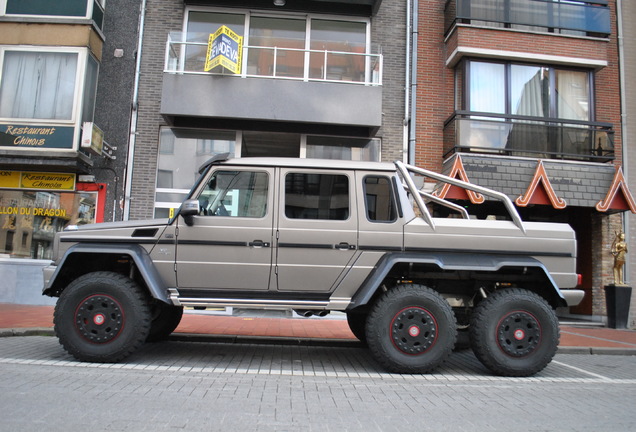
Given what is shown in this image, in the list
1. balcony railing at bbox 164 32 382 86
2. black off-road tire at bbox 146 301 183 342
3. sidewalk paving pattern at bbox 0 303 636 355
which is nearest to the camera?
black off-road tire at bbox 146 301 183 342

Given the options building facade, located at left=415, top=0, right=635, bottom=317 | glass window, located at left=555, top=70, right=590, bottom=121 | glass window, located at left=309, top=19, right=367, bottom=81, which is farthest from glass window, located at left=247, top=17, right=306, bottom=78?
glass window, located at left=555, top=70, right=590, bottom=121

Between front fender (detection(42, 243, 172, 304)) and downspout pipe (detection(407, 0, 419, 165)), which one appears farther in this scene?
downspout pipe (detection(407, 0, 419, 165))

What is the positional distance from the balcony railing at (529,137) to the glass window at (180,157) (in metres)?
5.47

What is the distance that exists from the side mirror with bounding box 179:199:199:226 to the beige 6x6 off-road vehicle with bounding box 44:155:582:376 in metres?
0.02

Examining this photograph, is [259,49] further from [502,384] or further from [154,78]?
[502,384]

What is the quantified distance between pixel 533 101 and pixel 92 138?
10.5 metres

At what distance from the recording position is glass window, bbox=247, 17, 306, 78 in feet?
37.0

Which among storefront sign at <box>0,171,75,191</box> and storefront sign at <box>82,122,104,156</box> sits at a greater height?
storefront sign at <box>82,122,104,156</box>

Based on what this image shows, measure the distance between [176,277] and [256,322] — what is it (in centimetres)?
398

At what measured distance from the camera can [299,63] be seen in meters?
11.4

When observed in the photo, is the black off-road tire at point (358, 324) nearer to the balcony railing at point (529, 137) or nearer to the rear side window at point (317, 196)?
the rear side window at point (317, 196)

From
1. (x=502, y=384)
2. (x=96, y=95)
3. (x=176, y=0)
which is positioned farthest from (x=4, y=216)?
(x=502, y=384)

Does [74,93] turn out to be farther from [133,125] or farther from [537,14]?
[537,14]

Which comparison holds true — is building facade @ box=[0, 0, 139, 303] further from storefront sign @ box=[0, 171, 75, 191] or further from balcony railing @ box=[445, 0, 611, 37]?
balcony railing @ box=[445, 0, 611, 37]
